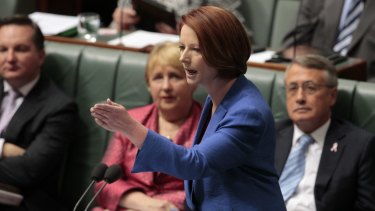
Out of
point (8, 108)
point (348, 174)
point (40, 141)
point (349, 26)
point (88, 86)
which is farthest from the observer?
point (349, 26)

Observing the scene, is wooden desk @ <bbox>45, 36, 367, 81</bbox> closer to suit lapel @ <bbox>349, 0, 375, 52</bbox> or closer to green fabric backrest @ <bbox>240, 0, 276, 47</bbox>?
suit lapel @ <bbox>349, 0, 375, 52</bbox>

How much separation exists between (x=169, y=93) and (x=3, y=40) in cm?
82

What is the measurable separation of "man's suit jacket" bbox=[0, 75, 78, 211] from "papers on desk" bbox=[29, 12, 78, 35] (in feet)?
1.89

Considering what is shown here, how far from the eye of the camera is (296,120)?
2.70 metres

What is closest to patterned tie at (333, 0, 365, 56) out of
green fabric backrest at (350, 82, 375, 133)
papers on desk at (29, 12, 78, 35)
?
green fabric backrest at (350, 82, 375, 133)

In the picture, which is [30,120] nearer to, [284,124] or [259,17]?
[284,124]

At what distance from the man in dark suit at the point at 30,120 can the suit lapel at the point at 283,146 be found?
2.83ft

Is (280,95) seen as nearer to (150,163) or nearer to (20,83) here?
(20,83)

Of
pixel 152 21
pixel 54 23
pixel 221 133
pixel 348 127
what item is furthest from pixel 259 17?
pixel 221 133

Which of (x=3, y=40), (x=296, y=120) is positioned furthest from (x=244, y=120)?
(x=3, y=40)

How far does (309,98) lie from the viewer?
8.87 ft

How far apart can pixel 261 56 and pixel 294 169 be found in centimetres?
74

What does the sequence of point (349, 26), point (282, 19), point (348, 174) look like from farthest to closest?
point (282, 19), point (349, 26), point (348, 174)

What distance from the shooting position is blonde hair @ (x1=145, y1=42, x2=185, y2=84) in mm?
2785
